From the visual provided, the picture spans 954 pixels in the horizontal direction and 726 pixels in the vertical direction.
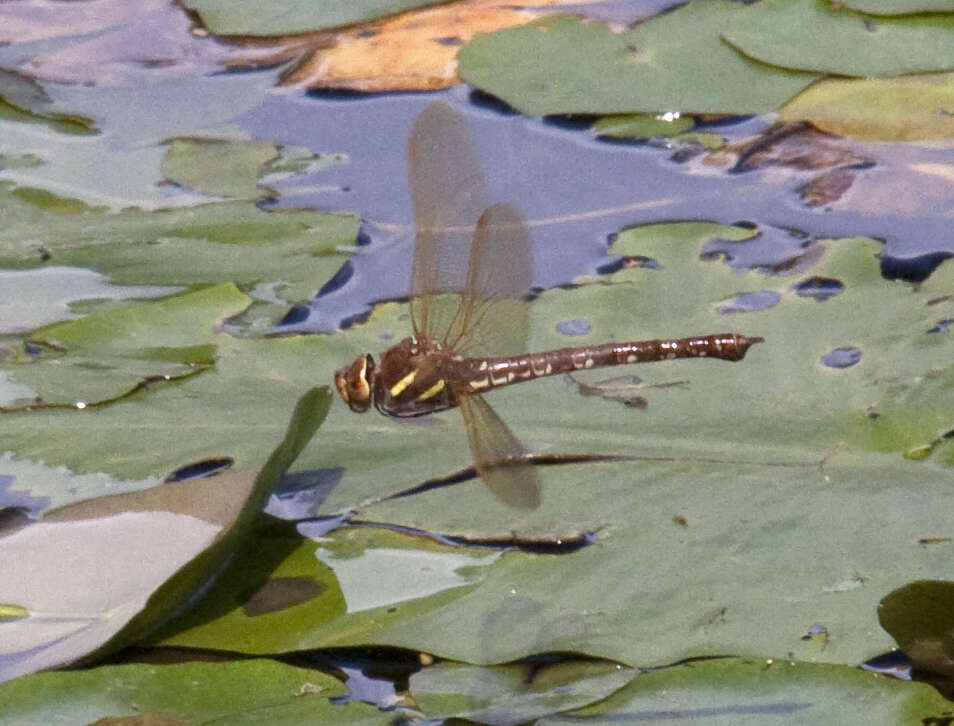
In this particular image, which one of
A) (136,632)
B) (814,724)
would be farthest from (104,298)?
(814,724)

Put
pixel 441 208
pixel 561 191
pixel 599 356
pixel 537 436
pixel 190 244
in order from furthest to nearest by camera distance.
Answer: pixel 561 191, pixel 190 244, pixel 441 208, pixel 599 356, pixel 537 436

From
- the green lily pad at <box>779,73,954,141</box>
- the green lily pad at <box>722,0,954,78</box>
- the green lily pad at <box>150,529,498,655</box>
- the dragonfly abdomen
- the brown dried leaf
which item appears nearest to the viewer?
the green lily pad at <box>150,529,498,655</box>

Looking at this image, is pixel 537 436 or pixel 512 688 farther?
pixel 537 436

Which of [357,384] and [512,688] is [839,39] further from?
[512,688]

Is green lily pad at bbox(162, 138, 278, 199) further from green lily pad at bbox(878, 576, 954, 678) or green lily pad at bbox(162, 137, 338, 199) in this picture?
green lily pad at bbox(878, 576, 954, 678)

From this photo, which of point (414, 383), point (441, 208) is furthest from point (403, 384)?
point (441, 208)

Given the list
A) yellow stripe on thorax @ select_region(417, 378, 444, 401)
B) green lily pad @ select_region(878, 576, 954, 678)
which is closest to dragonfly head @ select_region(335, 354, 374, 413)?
yellow stripe on thorax @ select_region(417, 378, 444, 401)
